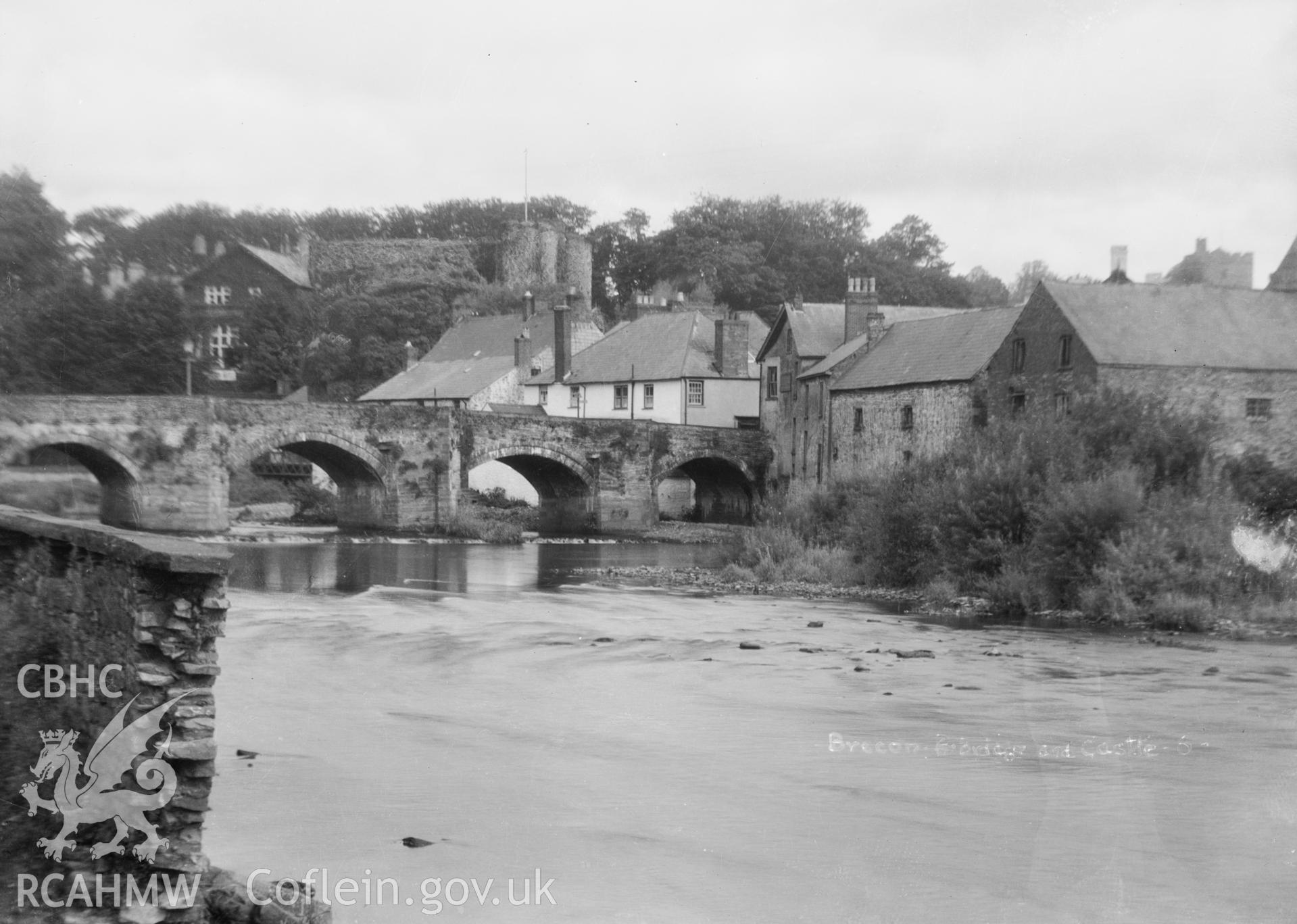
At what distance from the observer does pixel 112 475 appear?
35.1m

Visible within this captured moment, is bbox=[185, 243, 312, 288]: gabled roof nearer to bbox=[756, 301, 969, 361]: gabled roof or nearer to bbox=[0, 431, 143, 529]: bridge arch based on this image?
bbox=[0, 431, 143, 529]: bridge arch

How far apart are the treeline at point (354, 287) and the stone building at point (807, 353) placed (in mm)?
9874

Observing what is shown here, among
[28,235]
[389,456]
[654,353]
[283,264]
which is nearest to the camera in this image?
[28,235]

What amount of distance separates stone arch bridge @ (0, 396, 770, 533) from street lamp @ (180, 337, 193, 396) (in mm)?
1315

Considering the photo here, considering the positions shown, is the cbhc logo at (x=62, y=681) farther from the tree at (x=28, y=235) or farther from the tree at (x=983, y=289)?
the tree at (x=983, y=289)

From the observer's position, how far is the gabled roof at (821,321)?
134ft

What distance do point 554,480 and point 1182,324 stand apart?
895 inches

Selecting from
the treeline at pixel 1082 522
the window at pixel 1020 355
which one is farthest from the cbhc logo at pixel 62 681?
the window at pixel 1020 355

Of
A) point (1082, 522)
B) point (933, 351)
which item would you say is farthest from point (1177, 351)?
point (933, 351)

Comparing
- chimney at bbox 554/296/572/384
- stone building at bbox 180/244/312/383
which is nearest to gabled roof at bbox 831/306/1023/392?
chimney at bbox 554/296/572/384

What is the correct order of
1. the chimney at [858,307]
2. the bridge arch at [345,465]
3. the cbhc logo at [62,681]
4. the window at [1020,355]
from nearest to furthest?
the cbhc logo at [62,681], the window at [1020,355], the bridge arch at [345,465], the chimney at [858,307]

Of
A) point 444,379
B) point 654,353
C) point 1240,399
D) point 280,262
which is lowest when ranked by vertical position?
point 1240,399

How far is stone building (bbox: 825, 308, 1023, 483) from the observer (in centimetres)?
3228

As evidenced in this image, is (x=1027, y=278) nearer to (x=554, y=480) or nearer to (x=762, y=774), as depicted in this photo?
(x=554, y=480)
